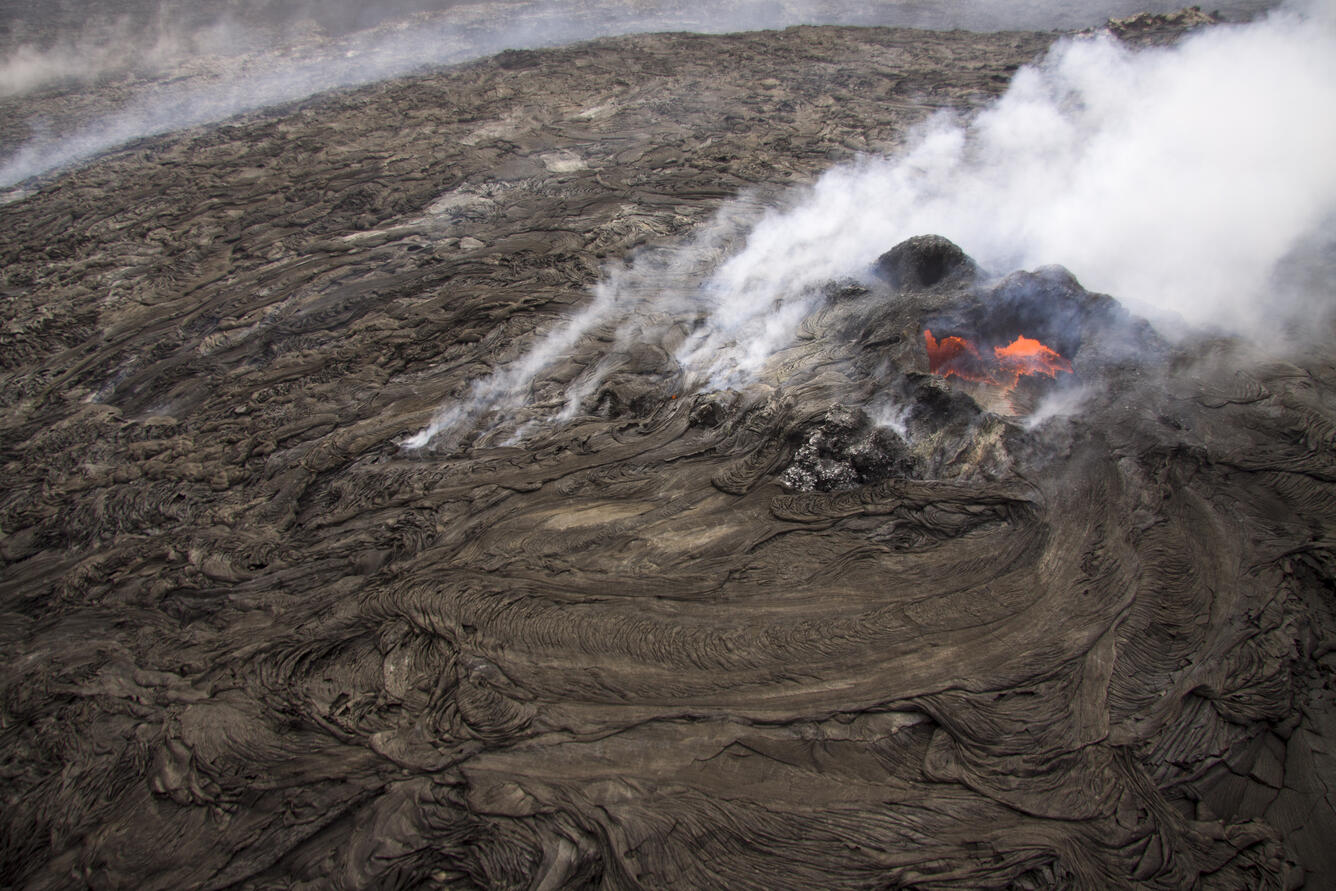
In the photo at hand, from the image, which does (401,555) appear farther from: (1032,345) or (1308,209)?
(1308,209)

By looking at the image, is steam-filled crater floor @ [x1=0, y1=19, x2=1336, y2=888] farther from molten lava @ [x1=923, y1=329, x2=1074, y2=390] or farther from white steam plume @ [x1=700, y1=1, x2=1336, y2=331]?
white steam plume @ [x1=700, y1=1, x2=1336, y2=331]

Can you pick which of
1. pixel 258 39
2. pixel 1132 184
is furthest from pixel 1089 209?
pixel 258 39

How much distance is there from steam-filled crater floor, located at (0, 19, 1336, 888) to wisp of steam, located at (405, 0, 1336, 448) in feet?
1.72

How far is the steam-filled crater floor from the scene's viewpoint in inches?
165

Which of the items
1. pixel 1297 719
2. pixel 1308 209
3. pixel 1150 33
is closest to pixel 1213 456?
pixel 1297 719

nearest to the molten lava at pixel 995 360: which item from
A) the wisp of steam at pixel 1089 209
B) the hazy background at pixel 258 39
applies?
the wisp of steam at pixel 1089 209

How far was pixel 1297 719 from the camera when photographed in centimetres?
451

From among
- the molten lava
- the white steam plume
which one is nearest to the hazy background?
the white steam plume

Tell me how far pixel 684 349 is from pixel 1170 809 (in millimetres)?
6703

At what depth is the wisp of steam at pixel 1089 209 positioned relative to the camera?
820cm

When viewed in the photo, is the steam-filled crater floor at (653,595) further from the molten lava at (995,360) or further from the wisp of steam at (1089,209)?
the wisp of steam at (1089,209)

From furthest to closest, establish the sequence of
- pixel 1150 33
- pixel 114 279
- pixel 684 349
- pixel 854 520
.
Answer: pixel 1150 33 → pixel 114 279 → pixel 684 349 → pixel 854 520

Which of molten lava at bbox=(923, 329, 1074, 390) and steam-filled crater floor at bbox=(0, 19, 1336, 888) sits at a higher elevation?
molten lava at bbox=(923, 329, 1074, 390)

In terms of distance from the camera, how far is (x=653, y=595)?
17.9ft
